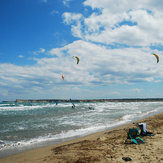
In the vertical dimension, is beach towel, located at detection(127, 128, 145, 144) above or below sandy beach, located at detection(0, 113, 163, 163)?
above

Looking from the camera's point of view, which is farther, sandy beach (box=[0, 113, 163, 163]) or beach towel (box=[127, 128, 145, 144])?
beach towel (box=[127, 128, 145, 144])

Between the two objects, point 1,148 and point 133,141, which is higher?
point 133,141

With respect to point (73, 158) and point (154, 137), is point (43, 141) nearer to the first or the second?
point (73, 158)

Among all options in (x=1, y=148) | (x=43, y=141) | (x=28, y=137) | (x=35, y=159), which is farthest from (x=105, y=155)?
(x=28, y=137)

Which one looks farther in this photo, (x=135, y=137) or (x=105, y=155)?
(x=135, y=137)

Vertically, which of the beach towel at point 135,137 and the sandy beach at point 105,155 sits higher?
the beach towel at point 135,137

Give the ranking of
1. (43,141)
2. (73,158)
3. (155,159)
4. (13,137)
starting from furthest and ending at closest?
(13,137) → (43,141) → (73,158) → (155,159)

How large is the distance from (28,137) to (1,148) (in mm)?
2139

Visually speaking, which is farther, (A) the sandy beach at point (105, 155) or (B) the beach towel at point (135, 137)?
(B) the beach towel at point (135, 137)

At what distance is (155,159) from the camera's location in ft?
16.5

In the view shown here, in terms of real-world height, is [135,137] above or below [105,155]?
above

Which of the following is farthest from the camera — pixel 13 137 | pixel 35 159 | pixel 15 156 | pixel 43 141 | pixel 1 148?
pixel 13 137

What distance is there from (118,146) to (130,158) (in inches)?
56.4

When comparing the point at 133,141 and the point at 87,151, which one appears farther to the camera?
the point at 133,141
